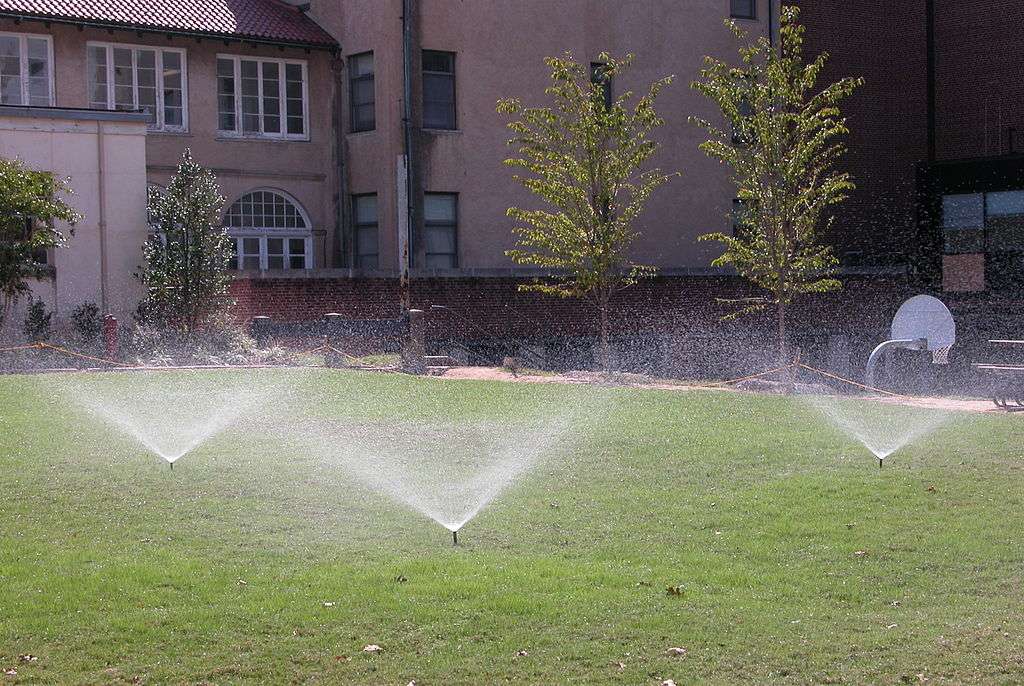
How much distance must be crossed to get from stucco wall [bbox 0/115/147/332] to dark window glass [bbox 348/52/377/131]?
737 centimetres

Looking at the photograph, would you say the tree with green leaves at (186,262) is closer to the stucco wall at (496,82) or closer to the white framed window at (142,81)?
the white framed window at (142,81)

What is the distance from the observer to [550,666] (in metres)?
7.50

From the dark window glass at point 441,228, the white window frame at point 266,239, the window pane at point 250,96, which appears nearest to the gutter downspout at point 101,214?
the white window frame at point 266,239

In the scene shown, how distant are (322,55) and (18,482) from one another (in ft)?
81.0

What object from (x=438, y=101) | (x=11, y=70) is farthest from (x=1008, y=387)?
(x=11, y=70)

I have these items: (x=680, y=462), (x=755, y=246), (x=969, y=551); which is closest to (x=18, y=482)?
(x=680, y=462)

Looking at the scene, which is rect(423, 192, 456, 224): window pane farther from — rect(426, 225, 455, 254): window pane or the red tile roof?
the red tile roof

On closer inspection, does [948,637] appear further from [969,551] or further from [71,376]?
[71,376]

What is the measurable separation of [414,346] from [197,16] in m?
12.7

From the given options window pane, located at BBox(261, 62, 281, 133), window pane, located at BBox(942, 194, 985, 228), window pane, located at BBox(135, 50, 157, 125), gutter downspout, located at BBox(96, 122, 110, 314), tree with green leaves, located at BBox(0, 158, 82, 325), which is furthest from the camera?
window pane, located at BBox(942, 194, 985, 228)

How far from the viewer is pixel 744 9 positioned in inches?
1532

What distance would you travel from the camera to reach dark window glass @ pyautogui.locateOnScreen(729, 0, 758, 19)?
38.6 meters

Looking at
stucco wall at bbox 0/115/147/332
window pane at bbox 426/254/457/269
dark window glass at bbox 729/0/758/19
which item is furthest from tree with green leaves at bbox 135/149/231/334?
dark window glass at bbox 729/0/758/19

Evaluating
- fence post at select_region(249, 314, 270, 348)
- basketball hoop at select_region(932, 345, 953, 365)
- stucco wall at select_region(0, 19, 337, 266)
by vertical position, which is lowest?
basketball hoop at select_region(932, 345, 953, 365)
